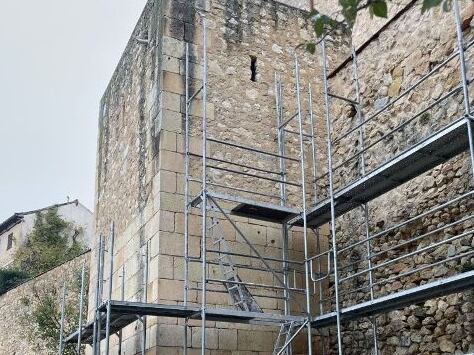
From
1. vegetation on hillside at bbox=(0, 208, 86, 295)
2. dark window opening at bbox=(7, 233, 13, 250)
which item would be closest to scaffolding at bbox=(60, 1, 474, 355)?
vegetation on hillside at bbox=(0, 208, 86, 295)

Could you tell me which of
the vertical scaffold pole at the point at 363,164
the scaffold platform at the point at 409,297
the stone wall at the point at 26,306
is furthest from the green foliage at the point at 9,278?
the scaffold platform at the point at 409,297

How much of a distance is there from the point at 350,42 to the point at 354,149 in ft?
7.13

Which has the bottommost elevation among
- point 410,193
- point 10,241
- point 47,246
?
point 410,193

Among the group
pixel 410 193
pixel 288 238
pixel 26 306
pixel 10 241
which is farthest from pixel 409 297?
pixel 10 241

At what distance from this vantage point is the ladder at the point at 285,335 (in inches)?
272

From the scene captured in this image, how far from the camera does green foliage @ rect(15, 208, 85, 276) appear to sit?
78.3 feet

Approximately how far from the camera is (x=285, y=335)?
7.47m

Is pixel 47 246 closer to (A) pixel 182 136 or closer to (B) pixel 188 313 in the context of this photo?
(A) pixel 182 136

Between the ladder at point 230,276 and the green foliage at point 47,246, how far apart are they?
653 inches

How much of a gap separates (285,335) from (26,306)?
43.4 feet

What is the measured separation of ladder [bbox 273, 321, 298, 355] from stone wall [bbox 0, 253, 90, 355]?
9134mm

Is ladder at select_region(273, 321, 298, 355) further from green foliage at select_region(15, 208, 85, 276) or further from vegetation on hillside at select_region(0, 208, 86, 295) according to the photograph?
green foliage at select_region(15, 208, 85, 276)

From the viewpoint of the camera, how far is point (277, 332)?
24.8ft

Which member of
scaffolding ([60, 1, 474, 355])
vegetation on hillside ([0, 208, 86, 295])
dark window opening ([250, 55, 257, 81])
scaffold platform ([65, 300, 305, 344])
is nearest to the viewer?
scaffolding ([60, 1, 474, 355])
